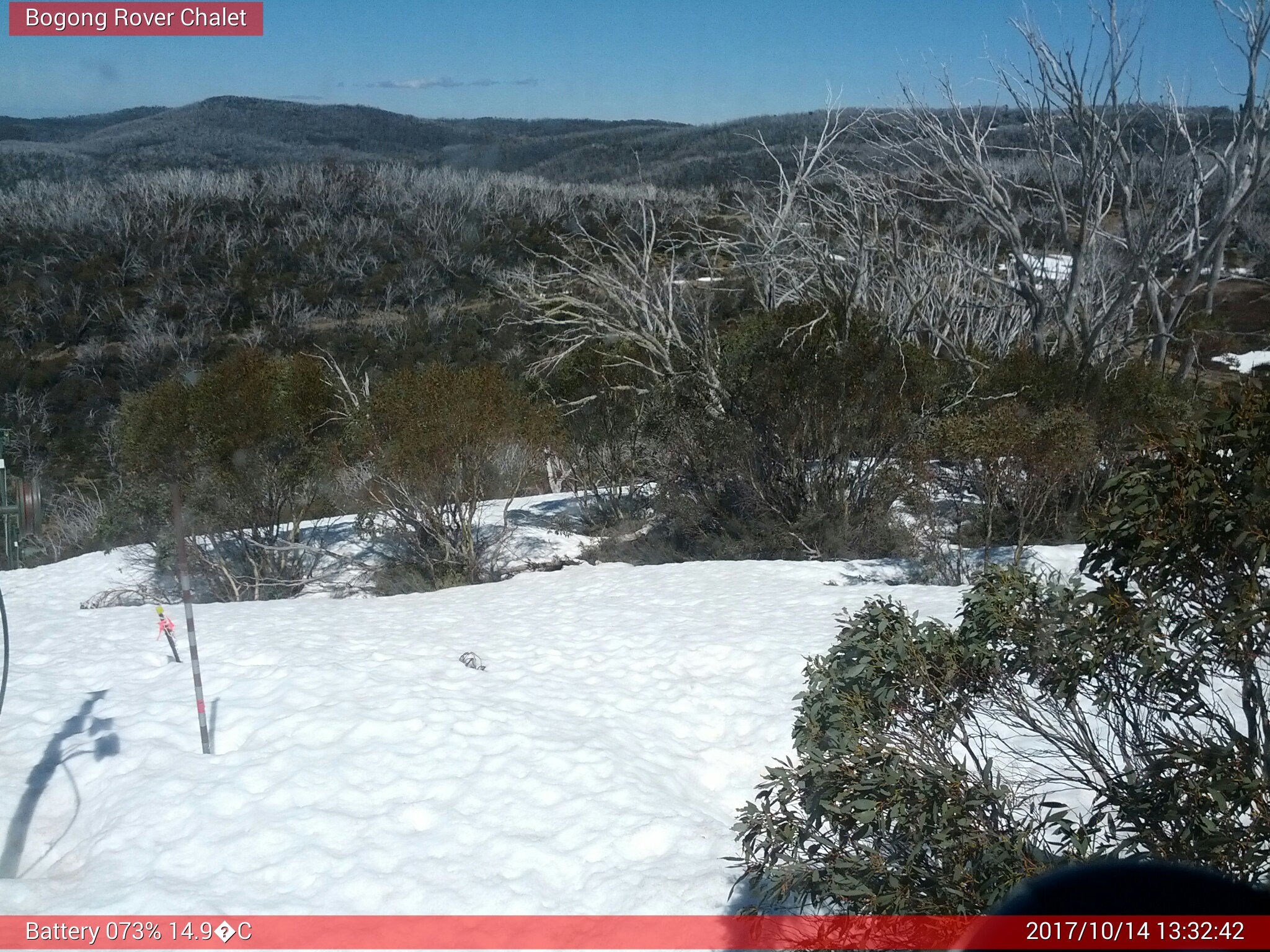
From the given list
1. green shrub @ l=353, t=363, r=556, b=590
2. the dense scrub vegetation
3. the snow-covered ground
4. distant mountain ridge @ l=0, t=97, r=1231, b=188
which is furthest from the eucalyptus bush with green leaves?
distant mountain ridge @ l=0, t=97, r=1231, b=188

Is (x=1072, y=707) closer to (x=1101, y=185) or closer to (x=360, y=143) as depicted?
(x=1101, y=185)

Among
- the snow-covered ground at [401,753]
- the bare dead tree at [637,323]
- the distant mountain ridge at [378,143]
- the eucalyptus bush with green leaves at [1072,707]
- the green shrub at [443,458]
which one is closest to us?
the eucalyptus bush with green leaves at [1072,707]

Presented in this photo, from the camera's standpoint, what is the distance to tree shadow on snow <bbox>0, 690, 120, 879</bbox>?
4238mm

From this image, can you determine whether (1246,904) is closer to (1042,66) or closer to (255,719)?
(255,719)

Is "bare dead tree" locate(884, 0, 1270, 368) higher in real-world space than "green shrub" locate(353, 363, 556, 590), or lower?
higher

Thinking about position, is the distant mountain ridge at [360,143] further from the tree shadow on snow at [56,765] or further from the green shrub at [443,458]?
the tree shadow on snow at [56,765]

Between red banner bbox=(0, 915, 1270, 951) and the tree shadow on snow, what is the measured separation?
72cm

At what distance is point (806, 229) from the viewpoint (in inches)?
708

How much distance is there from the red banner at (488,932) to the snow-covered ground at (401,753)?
0.29ft

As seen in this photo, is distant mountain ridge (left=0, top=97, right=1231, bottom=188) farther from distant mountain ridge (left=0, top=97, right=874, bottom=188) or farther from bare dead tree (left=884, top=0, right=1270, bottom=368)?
bare dead tree (left=884, top=0, right=1270, bottom=368)

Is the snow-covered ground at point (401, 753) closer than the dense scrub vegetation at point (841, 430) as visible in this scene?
No

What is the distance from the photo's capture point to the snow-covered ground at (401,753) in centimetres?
416

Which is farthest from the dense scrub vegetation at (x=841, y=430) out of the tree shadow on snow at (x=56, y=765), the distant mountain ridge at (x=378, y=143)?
the tree shadow on snow at (x=56, y=765)

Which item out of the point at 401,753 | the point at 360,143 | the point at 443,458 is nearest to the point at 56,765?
the point at 401,753
